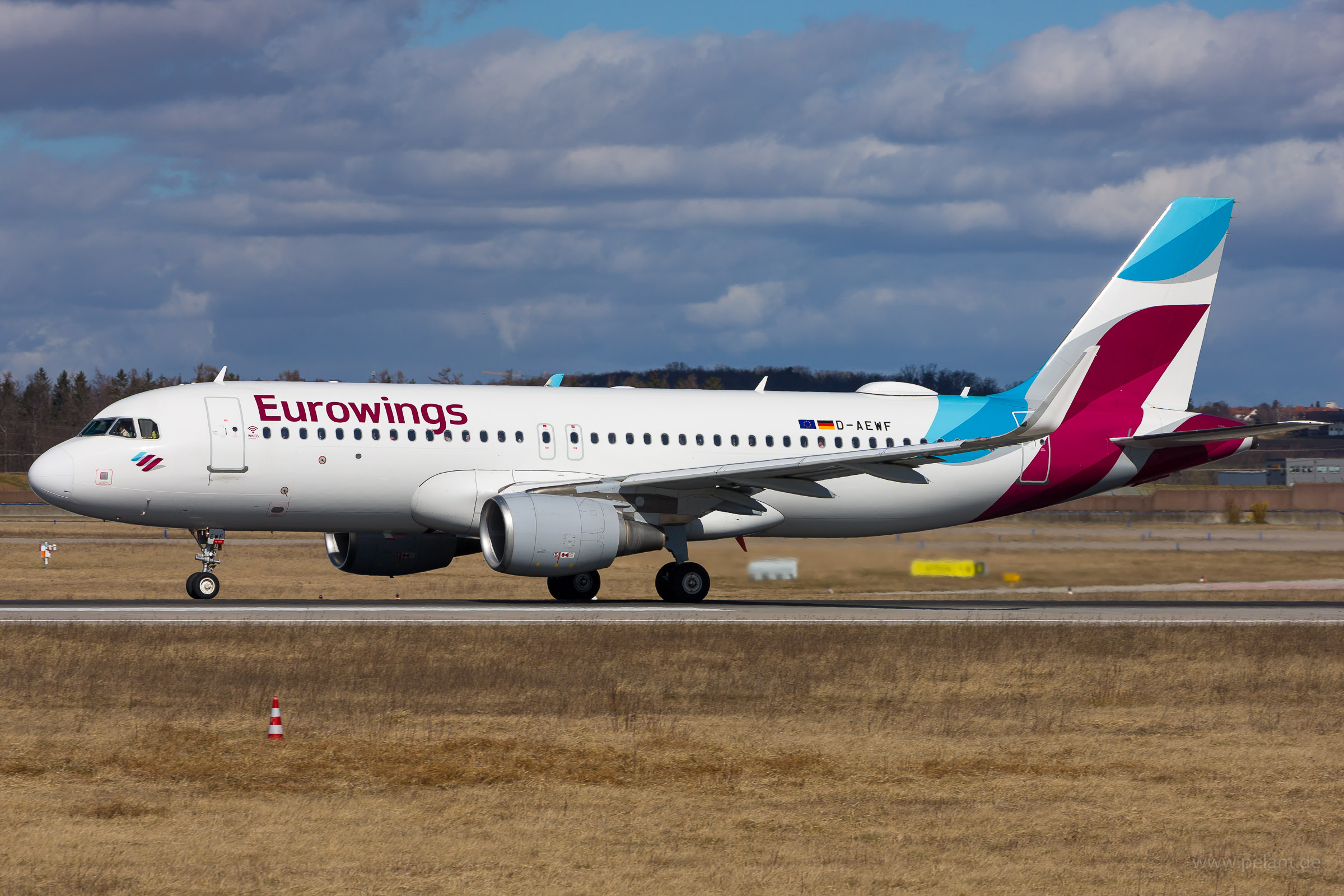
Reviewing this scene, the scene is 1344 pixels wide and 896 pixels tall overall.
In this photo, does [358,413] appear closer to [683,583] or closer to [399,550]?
[399,550]

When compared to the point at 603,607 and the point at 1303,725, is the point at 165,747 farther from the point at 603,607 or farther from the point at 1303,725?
the point at 603,607

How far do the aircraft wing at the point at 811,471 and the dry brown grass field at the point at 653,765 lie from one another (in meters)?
5.73

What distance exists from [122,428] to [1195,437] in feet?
73.9

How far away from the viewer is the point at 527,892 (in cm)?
1004

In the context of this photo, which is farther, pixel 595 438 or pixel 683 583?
pixel 595 438

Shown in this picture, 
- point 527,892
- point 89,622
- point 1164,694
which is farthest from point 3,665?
point 1164,694

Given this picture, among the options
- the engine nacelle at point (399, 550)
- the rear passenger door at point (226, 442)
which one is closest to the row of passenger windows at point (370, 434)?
the rear passenger door at point (226, 442)

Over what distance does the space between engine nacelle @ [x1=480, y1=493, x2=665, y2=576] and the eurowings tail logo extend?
628 centimetres

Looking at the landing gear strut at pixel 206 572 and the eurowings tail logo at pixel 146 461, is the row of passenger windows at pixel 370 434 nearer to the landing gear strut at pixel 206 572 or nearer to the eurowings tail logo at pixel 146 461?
the eurowings tail logo at pixel 146 461

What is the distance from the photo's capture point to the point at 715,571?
31391 millimetres

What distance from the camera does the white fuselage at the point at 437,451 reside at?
2844 centimetres

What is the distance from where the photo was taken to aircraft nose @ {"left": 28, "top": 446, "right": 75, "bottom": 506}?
2803 centimetres

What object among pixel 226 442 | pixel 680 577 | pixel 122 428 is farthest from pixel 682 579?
pixel 122 428

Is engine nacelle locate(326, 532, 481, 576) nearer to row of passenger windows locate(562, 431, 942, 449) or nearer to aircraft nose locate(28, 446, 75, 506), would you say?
row of passenger windows locate(562, 431, 942, 449)
